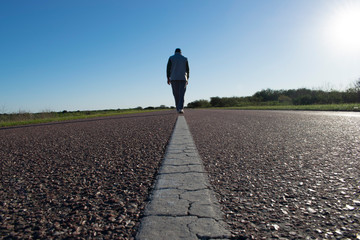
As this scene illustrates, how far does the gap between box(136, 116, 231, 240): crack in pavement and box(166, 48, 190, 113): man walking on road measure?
788 cm

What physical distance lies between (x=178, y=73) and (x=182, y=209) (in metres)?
8.65

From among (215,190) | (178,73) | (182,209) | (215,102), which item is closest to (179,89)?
(178,73)

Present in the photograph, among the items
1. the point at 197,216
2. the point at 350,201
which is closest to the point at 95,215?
the point at 197,216

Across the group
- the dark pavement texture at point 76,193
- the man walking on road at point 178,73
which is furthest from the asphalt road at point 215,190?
the man walking on road at point 178,73

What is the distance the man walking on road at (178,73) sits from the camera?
961cm

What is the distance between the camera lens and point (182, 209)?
128 centimetres

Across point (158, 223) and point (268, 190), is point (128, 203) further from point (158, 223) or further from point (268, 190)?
point (268, 190)

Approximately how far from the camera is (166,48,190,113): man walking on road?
31.5ft

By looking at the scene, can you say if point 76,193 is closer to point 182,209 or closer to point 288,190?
point 182,209

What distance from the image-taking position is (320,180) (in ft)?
5.71

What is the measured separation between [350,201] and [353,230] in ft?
1.13

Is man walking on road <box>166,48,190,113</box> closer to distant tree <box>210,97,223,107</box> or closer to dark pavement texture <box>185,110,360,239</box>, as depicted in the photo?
dark pavement texture <box>185,110,360,239</box>

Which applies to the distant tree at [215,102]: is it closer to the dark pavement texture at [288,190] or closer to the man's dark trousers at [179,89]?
the man's dark trousers at [179,89]

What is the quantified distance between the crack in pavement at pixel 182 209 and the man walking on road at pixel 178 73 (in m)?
7.88
